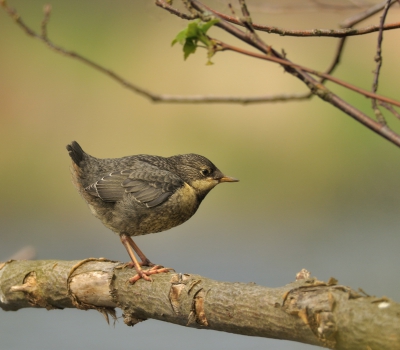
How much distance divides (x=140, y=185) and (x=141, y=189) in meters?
0.03

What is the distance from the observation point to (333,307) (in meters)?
1.88

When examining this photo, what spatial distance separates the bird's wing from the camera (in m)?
3.22

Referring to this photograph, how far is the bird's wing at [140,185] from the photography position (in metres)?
3.22

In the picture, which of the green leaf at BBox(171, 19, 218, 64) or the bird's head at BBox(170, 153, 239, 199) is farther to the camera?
the bird's head at BBox(170, 153, 239, 199)

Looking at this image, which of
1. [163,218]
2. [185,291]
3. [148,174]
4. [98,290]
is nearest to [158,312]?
[185,291]

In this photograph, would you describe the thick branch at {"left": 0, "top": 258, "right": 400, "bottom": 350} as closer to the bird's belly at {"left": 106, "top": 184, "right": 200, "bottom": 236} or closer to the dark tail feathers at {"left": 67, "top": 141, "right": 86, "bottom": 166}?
the bird's belly at {"left": 106, "top": 184, "right": 200, "bottom": 236}

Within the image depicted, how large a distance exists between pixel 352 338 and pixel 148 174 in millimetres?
1777

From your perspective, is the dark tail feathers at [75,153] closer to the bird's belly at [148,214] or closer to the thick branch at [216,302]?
the bird's belly at [148,214]

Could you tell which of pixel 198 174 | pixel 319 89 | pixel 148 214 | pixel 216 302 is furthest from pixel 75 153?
pixel 319 89

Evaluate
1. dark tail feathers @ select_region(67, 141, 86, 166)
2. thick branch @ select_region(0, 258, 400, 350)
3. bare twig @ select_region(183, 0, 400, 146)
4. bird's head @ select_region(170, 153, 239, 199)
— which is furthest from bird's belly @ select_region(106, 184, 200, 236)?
bare twig @ select_region(183, 0, 400, 146)

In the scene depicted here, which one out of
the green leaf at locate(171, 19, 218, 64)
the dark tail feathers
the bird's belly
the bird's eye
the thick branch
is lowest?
the thick branch

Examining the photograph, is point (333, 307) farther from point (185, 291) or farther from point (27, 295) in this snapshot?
point (27, 295)

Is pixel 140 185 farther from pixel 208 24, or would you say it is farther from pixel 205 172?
pixel 208 24

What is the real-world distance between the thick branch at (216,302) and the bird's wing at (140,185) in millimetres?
405
